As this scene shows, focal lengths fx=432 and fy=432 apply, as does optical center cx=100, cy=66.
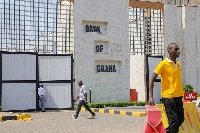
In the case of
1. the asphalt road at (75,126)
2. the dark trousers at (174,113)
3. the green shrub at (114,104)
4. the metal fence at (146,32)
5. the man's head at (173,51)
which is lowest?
the green shrub at (114,104)

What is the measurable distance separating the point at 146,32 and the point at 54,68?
27.3ft

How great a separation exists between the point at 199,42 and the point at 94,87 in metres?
9.02

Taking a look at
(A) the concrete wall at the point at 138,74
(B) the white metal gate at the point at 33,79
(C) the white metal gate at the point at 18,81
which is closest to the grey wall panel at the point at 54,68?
(B) the white metal gate at the point at 33,79

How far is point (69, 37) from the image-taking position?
25.9 m

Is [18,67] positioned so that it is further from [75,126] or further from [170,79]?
[170,79]

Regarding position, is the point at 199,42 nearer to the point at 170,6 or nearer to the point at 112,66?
the point at 170,6

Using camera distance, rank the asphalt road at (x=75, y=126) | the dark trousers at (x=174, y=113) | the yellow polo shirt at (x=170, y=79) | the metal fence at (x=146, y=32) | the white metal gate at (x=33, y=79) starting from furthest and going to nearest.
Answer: the metal fence at (x=146, y=32)
the white metal gate at (x=33, y=79)
the asphalt road at (x=75, y=126)
the yellow polo shirt at (x=170, y=79)
the dark trousers at (x=174, y=113)

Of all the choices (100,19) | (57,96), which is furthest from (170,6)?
(57,96)

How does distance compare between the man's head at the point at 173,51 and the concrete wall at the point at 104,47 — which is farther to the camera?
the concrete wall at the point at 104,47

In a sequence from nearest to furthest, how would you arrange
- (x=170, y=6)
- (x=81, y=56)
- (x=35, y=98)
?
(x=35, y=98)
(x=81, y=56)
(x=170, y=6)

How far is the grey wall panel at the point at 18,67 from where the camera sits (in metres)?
22.6

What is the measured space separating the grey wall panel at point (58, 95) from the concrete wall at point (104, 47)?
1461mm

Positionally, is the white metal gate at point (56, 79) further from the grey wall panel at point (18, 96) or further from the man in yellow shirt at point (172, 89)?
the man in yellow shirt at point (172, 89)

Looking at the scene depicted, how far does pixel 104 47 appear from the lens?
2686 centimetres
